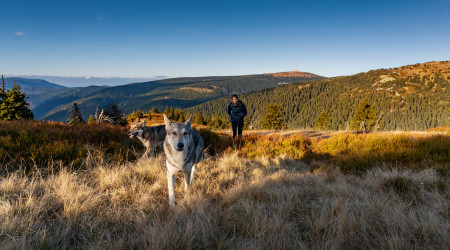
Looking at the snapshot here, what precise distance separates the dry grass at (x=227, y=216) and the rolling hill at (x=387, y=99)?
10875cm

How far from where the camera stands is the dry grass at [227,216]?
2162 mm

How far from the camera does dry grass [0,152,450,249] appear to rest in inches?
85.1

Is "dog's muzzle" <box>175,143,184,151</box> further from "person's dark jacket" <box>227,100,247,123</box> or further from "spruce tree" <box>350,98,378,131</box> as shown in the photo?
"spruce tree" <box>350,98,378,131</box>

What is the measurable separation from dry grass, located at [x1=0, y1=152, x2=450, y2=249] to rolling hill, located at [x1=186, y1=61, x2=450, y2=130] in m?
109

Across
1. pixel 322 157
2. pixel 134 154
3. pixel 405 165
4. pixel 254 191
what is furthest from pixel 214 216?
pixel 405 165

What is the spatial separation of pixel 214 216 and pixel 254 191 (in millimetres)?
1080

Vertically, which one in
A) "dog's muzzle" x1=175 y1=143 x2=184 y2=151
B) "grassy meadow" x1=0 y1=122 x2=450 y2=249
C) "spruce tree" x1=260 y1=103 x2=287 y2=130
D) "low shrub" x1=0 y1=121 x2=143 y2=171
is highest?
"dog's muzzle" x1=175 y1=143 x2=184 y2=151

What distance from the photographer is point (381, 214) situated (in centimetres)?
265

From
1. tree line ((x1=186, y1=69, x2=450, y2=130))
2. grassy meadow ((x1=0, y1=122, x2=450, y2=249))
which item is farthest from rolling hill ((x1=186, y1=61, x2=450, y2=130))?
grassy meadow ((x1=0, y1=122, x2=450, y2=249))

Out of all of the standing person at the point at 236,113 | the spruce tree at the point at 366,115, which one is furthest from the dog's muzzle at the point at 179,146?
the spruce tree at the point at 366,115

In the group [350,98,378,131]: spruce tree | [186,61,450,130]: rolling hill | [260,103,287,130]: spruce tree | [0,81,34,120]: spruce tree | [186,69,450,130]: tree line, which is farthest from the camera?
[186,61,450,130]: rolling hill

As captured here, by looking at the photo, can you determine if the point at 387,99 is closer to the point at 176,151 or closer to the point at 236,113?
the point at 236,113

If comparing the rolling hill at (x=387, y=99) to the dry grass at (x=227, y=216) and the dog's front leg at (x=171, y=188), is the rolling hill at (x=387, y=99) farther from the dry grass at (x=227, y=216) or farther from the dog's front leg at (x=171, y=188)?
the dog's front leg at (x=171, y=188)

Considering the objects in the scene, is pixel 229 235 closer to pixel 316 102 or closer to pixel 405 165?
pixel 405 165
